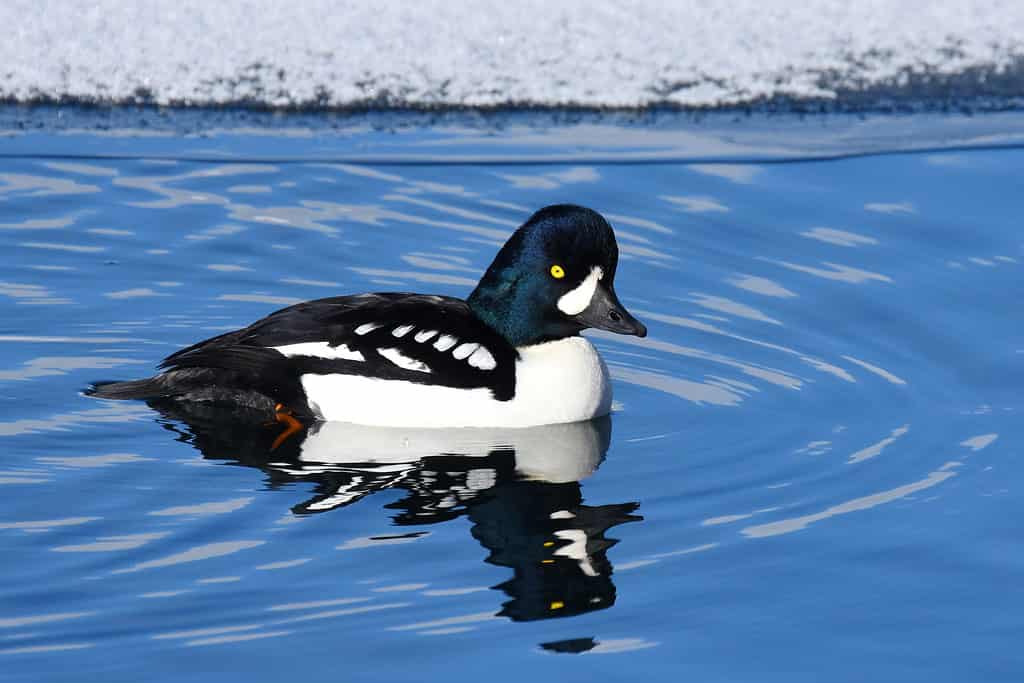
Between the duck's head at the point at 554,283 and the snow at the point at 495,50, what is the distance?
367 cm

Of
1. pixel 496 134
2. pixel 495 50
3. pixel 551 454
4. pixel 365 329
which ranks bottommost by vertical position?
pixel 551 454

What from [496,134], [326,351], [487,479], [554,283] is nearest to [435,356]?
[326,351]

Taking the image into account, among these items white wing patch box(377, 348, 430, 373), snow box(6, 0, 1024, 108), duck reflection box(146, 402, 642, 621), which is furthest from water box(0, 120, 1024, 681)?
snow box(6, 0, 1024, 108)

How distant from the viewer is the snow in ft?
36.6

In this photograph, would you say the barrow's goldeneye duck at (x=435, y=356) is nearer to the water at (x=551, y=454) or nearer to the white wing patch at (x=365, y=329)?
the white wing patch at (x=365, y=329)

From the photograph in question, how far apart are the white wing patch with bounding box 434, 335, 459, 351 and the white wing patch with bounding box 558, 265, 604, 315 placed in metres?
0.49

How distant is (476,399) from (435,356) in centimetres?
24

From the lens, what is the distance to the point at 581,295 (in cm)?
752

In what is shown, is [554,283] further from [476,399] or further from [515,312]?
[476,399]

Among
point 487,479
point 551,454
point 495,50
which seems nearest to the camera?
point 487,479

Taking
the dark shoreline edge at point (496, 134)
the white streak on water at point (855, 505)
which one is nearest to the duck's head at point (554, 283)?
the white streak on water at point (855, 505)

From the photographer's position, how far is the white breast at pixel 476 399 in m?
7.32

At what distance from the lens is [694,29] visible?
12133mm

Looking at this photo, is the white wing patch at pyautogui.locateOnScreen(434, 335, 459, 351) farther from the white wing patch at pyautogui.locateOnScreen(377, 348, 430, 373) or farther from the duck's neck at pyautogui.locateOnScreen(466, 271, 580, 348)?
the duck's neck at pyautogui.locateOnScreen(466, 271, 580, 348)
